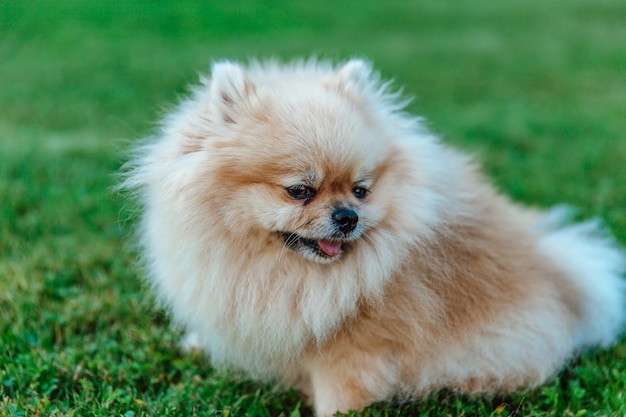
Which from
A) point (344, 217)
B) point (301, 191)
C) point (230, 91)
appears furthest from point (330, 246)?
point (230, 91)

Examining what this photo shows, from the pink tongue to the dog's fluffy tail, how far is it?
1.32 metres

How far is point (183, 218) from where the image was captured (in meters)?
3.12

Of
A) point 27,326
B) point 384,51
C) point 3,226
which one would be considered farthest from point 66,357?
point 384,51

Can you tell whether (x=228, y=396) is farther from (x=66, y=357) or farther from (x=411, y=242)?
(x=411, y=242)

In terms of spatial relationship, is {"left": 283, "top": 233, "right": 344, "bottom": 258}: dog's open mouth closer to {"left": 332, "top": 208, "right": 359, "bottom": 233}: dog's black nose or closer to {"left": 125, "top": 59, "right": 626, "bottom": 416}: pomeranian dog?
{"left": 125, "top": 59, "right": 626, "bottom": 416}: pomeranian dog

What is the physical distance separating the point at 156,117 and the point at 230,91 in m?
4.97

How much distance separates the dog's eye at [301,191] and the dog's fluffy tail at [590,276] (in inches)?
60.1

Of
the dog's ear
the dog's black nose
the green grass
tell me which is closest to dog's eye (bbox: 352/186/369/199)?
the dog's black nose

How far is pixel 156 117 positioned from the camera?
7.86 metres

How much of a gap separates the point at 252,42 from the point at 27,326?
9.00 metres

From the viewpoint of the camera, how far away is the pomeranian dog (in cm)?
303

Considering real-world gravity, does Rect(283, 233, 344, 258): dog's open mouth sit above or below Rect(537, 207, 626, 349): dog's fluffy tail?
below

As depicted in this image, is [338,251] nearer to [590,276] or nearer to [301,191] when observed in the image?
[301,191]

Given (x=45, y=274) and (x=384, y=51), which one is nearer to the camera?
(x=45, y=274)
